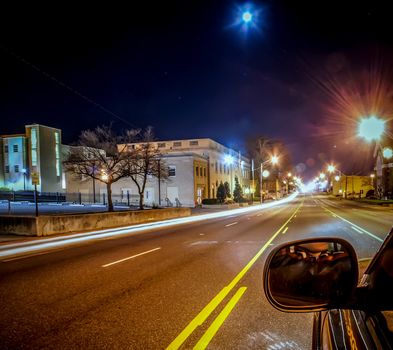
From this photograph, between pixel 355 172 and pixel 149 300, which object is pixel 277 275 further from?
pixel 355 172

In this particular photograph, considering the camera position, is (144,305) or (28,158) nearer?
(144,305)

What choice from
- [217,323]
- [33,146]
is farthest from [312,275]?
[33,146]

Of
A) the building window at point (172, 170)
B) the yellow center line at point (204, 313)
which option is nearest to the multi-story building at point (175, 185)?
the building window at point (172, 170)

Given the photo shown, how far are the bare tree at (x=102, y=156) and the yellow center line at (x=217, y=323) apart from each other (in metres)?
22.8

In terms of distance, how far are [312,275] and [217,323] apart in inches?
129

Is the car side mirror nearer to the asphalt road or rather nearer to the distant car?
the distant car

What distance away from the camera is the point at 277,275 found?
7.40 feet

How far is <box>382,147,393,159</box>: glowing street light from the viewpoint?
68781 millimetres

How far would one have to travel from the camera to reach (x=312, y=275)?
2.11 metres

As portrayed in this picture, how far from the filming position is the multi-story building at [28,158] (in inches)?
2283

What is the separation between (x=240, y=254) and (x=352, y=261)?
908 centimetres

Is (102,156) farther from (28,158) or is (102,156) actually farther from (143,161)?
(28,158)

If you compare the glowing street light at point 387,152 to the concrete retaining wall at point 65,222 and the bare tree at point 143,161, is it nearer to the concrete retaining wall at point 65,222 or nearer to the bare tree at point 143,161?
the bare tree at point 143,161

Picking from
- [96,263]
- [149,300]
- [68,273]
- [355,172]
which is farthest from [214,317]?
[355,172]
